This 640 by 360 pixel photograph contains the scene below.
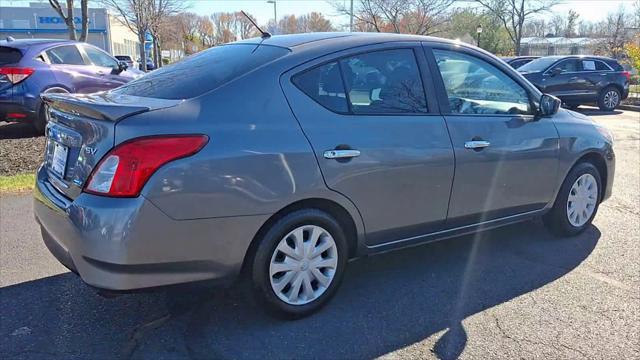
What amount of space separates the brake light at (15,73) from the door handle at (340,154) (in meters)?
7.25

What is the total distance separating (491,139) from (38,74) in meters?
7.55

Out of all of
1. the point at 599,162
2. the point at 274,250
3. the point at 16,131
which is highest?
the point at 599,162

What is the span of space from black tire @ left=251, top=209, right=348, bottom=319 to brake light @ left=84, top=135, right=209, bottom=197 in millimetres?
676

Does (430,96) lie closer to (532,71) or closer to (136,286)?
(136,286)

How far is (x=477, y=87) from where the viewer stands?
3.99 m

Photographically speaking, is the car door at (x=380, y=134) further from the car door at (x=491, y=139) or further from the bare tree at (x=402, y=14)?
the bare tree at (x=402, y=14)

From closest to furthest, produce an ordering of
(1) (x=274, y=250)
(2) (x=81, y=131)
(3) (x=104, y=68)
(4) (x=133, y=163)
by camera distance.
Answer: (4) (x=133, y=163), (2) (x=81, y=131), (1) (x=274, y=250), (3) (x=104, y=68)

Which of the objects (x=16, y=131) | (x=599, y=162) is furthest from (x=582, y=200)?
(x=16, y=131)

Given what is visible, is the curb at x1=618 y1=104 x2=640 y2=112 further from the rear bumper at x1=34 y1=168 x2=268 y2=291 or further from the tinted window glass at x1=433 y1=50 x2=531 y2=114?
the rear bumper at x1=34 y1=168 x2=268 y2=291

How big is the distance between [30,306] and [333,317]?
190cm

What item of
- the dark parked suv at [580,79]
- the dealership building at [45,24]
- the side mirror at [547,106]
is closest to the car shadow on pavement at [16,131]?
the side mirror at [547,106]

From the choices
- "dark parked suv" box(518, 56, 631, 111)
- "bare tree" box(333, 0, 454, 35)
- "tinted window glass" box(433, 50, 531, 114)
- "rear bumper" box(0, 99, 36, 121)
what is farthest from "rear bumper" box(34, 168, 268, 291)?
"bare tree" box(333, 0, 454, 35)

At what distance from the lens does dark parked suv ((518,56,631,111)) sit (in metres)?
16.2

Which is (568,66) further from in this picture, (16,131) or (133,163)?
(133,163)
